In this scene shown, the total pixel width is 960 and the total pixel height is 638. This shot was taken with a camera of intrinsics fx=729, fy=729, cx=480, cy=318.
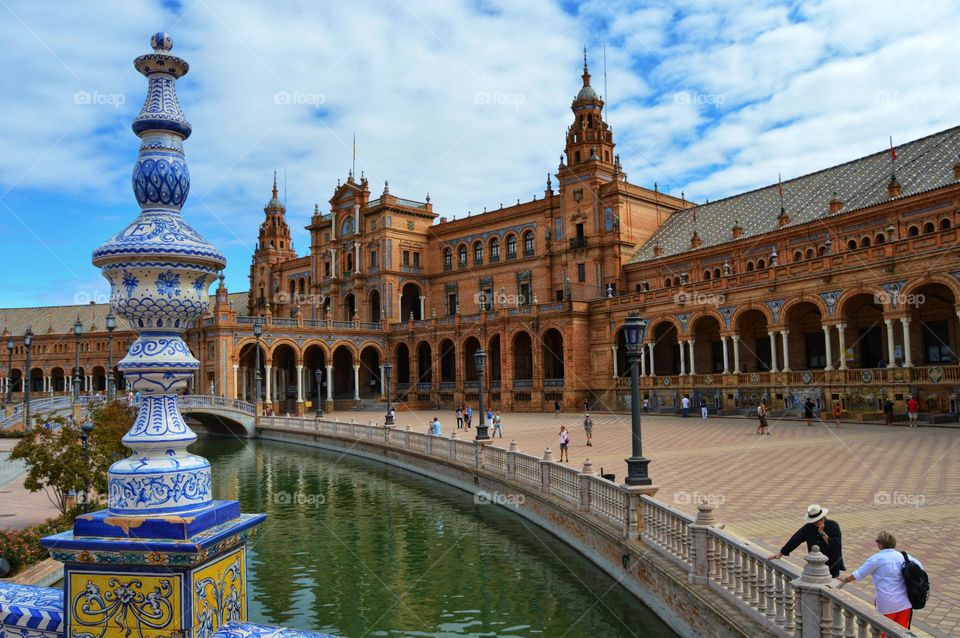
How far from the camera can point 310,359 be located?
65.4 meters

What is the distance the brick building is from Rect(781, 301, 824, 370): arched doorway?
0.09m

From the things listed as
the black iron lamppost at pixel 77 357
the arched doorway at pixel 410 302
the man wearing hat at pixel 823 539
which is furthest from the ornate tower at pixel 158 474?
the arched doorway at pixel 410 302

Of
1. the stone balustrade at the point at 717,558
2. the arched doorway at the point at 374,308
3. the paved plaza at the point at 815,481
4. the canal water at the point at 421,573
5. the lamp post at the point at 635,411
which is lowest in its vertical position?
the canal water at the point at 421,573

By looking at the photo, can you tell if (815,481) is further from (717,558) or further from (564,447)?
(717,558)

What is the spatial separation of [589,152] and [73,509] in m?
45.9

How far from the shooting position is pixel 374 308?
67562 millimetres

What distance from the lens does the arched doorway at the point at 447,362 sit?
2373 inches

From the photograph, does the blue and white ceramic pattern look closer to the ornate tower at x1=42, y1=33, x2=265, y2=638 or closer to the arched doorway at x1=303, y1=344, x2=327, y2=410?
the ornate tower at x1=42, y1=33, x2=265, y2=638

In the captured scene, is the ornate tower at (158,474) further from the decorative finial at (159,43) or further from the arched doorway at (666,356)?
the arched doorway at (666,356)

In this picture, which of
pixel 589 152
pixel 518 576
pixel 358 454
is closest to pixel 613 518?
pixel 518 576

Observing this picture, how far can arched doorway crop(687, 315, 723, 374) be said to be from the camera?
4494cm

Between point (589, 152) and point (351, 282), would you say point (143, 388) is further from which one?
point (351, 282)

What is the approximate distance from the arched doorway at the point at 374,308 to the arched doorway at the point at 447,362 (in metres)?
9.24

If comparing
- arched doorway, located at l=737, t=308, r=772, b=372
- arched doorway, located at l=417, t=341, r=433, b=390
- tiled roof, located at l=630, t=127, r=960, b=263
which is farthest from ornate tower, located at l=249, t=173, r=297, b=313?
arched doorway, located at l=737, t=308, r=772, b=372
